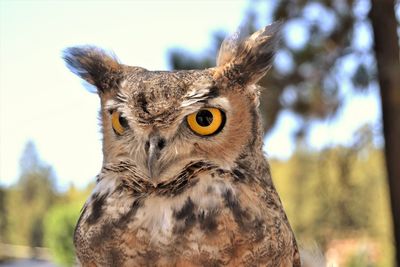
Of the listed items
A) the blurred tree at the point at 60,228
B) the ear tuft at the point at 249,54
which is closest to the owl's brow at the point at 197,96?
the ear tuft at the point at 249,54

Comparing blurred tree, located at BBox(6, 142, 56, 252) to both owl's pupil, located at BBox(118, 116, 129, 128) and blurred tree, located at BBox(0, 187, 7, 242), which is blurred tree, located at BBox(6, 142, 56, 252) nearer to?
blurred tree, located at BBox(0, 187, 7, 242)

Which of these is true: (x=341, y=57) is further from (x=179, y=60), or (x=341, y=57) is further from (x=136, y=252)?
(x=136, y=252)

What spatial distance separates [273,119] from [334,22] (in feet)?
3.60

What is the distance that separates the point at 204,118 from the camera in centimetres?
105

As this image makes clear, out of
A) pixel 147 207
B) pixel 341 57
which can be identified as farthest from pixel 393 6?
pixel 147 207

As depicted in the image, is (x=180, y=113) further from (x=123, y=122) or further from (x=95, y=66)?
(x=95, y=66)

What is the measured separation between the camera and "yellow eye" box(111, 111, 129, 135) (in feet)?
3.51

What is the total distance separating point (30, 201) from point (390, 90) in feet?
40.7

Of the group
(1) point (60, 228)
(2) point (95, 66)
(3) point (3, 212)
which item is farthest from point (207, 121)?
(3) point (3, 212)

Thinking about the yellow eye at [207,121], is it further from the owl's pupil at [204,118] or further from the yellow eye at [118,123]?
the yellow eye at [118,123]

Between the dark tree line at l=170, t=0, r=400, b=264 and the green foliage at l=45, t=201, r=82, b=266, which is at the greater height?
the dark tree line at l=170, t=0, r=400, b=264

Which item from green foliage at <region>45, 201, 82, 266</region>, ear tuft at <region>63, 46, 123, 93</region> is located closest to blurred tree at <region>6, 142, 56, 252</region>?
green foliage at <region>45, 201, 82, 266</region>

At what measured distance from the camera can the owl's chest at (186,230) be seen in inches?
38.9

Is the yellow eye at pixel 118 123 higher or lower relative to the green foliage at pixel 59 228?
higher
